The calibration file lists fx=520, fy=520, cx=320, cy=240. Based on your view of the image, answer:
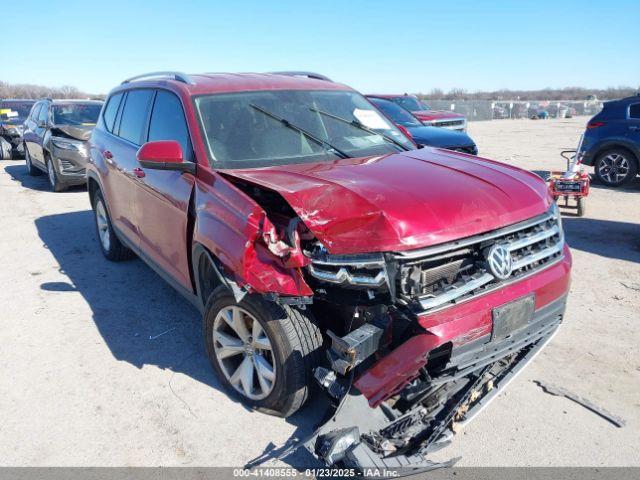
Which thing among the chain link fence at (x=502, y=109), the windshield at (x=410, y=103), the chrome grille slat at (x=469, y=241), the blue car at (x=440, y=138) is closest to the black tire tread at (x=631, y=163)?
the blue car at (x=440, y=138)

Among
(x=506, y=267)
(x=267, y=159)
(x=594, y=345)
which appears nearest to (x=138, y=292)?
(x=267, y=159)

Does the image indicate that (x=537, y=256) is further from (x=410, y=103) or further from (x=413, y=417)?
(x=410, y=103)

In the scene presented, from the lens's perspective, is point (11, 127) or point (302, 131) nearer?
point (302, 131)

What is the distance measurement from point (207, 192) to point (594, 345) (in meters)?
3.16

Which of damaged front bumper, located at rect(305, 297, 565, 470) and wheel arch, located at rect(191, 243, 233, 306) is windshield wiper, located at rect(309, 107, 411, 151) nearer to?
wheel arch, located at rect(191, 243, 233, 306)

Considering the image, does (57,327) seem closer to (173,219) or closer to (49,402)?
(49,402)

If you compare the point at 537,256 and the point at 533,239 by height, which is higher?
the point at 533,239

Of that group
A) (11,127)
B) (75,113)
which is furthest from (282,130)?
(11,127)

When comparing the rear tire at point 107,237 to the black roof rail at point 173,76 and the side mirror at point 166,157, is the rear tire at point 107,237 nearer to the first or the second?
the black roof rail at point 173,76

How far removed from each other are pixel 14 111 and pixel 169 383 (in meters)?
16.0

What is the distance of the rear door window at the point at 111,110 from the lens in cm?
563

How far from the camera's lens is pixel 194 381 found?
3.74m

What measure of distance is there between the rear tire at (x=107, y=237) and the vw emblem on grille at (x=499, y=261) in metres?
4.48

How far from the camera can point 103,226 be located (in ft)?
20.8
